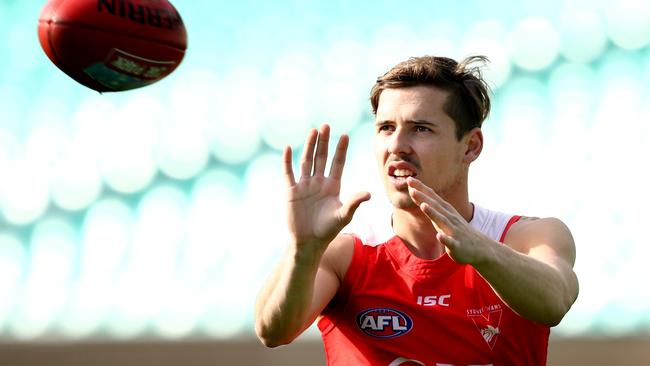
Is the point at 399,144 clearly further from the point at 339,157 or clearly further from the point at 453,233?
the point at 453,233

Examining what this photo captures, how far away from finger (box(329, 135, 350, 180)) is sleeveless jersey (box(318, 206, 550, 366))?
0.52m

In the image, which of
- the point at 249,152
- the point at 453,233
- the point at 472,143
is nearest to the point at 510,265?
the point at 453,233

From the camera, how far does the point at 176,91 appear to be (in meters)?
6.88

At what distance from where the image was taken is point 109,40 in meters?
3.57

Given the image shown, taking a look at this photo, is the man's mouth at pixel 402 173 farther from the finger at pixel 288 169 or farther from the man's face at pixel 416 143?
the finger at pixel 288 169

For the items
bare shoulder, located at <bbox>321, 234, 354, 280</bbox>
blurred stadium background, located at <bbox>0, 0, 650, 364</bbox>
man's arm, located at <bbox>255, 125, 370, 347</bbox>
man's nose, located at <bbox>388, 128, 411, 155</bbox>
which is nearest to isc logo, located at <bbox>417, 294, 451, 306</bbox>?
bare shoulder, located at <bbox>321, 234, 354, 280</bbox>

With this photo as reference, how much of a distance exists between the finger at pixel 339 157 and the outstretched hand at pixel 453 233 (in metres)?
0.34

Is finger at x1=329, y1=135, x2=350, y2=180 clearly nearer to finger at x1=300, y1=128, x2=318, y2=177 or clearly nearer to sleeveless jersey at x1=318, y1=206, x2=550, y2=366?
finger at x1=300, y1=128, x2=318, y2=177

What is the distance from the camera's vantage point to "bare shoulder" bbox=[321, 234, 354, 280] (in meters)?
3.66

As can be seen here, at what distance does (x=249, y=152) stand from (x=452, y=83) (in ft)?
10.2

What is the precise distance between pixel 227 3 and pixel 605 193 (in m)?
2.82

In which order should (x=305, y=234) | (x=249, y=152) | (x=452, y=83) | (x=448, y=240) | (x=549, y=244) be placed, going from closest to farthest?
(x=448, y=240), (x=305, y=234), (x=549, y=244), (x=452, y=83), (x=249, y=152)

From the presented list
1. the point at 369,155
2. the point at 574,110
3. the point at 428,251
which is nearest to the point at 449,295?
the point at 428,251

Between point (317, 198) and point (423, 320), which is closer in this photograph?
point (317, 198)
